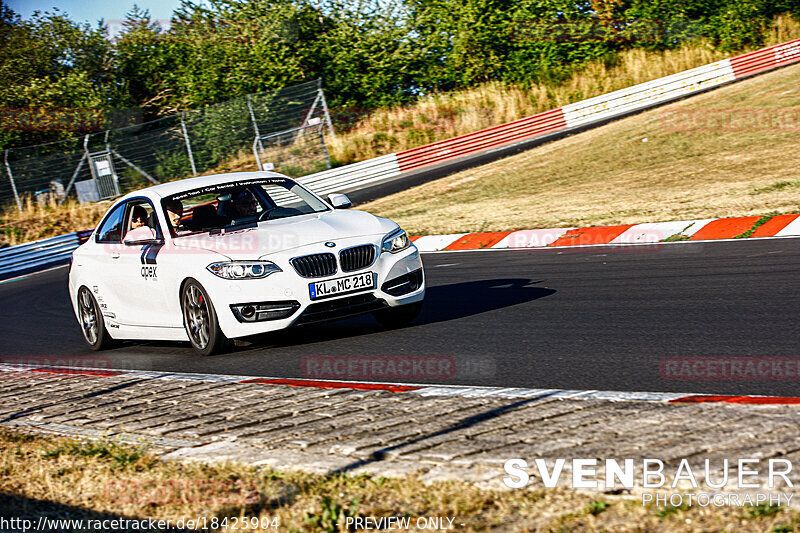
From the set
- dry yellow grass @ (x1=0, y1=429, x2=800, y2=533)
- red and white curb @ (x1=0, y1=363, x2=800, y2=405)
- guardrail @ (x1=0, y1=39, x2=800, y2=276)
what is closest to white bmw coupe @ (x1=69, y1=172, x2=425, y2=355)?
red and white curb @ (x1=0, y1=363, x2=800, y2=405)

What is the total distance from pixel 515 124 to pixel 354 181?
733cm

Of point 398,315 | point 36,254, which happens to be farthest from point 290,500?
point 36,254

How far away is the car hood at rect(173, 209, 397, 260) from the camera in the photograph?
7.98m

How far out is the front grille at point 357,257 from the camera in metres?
7.98

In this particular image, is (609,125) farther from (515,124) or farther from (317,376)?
(317,376)

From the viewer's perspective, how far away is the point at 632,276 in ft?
32.2

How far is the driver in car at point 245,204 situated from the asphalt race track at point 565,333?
3.90 feet

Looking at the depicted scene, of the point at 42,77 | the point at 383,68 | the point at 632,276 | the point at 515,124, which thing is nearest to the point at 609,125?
the point at 515,124

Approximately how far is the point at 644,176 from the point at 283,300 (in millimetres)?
12236

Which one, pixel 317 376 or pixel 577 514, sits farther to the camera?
pixel 317 376

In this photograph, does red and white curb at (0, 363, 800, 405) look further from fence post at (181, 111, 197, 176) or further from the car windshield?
fence post at (181, 111, 197, 176)

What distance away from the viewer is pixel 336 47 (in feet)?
143

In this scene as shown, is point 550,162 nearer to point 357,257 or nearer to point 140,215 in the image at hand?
point 140,215

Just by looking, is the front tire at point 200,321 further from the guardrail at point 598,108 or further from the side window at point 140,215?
the guardrail at point 598,108
